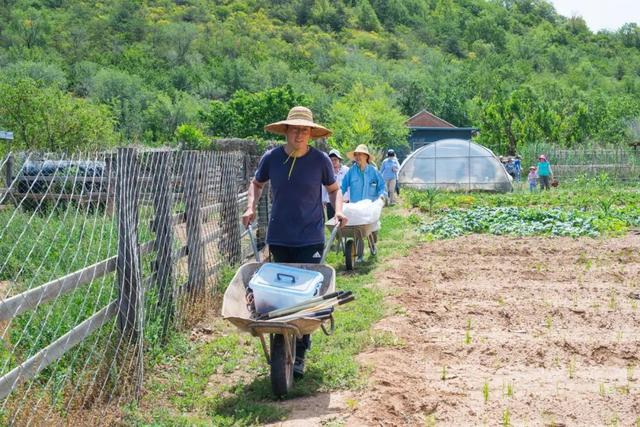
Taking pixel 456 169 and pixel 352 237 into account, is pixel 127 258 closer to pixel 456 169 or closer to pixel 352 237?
pixel 352 237

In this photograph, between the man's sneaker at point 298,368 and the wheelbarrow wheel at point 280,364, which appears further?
the man's sneaker at point 298,368

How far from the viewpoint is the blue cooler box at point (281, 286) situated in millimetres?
5477

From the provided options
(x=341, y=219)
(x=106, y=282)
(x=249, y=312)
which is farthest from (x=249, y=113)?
(x=249, y=312)

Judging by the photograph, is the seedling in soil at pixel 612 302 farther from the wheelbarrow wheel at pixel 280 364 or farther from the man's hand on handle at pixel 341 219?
the wheelbarrow wheel at pixel 280 364

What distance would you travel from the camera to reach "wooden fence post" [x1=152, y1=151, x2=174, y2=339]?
687 centimetres

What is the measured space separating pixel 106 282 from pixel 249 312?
1.54 meters

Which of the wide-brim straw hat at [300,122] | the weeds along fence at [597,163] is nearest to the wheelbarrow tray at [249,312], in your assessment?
the wide-brim straw hat at [300,122]

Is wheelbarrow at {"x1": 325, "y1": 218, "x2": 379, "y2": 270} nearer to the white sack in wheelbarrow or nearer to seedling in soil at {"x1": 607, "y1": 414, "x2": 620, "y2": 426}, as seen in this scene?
the white sack in wheelbarrow

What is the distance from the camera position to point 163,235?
7031mm

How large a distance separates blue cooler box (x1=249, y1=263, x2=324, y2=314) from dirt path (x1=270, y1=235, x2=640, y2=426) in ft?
2.29

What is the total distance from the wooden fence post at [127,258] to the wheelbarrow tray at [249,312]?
70 cm

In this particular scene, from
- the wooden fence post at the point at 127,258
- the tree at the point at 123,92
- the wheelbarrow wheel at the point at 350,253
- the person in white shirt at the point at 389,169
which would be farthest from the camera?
the tree at the point at 123,92

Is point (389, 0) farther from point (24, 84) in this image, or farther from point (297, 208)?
point (297, 208)

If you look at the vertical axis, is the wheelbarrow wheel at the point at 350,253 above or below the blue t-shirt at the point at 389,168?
below
